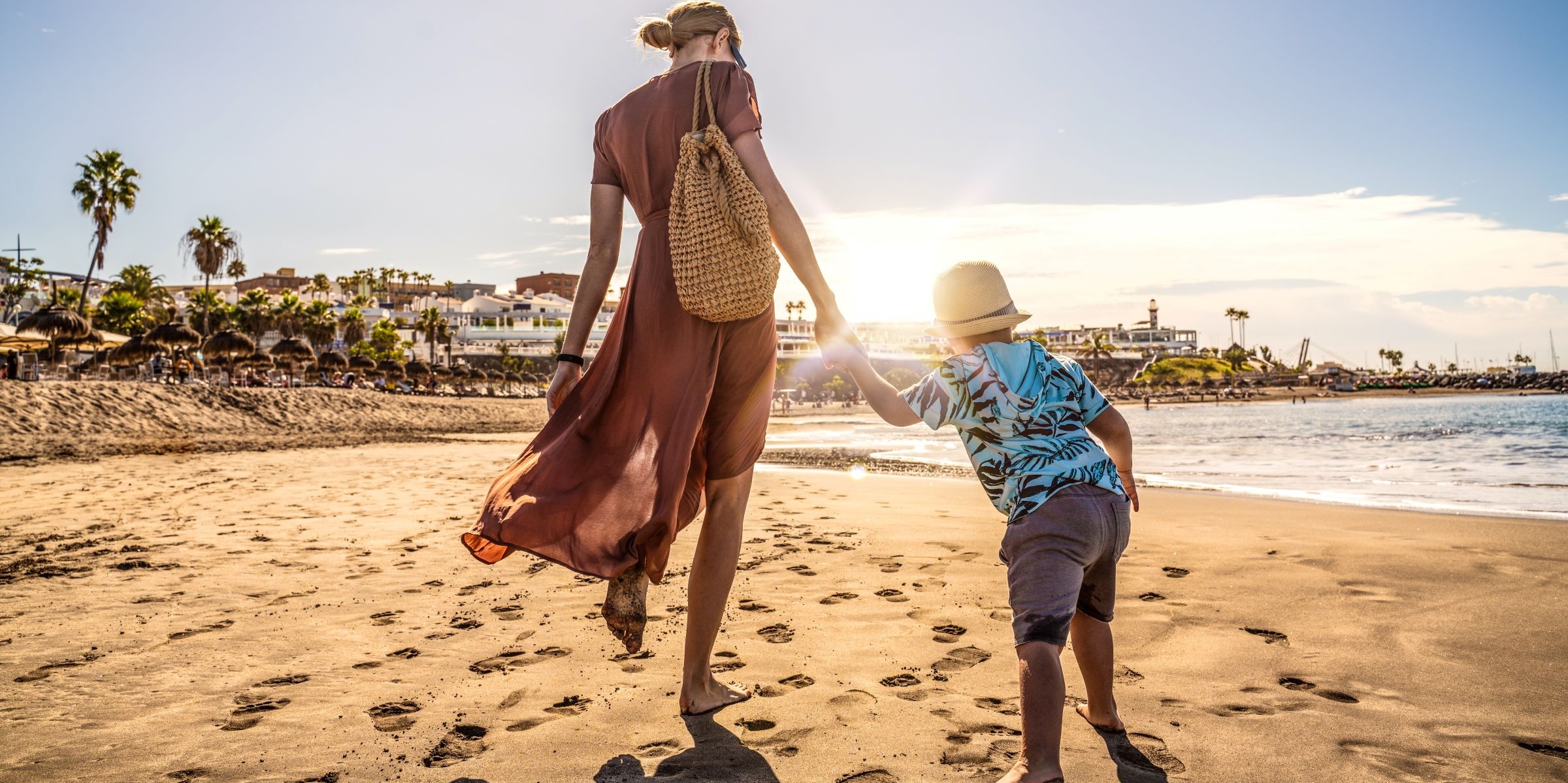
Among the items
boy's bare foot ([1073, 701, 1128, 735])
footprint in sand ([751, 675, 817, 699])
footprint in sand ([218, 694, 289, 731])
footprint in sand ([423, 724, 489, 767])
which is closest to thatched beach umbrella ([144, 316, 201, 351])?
footprint in sand ([218, 694, 289, 731])

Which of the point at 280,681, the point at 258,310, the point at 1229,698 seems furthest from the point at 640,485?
the point at 258,310

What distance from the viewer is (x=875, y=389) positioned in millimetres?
2123

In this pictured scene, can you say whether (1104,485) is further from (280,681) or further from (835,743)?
(280,681)

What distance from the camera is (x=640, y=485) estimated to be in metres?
2.10

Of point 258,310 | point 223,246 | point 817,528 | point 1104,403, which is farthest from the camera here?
point 258,310

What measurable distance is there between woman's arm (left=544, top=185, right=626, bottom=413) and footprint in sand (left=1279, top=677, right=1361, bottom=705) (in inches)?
92.3

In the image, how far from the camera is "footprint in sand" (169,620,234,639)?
3.07 m

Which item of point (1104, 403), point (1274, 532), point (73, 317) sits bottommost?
point (1274, 532)

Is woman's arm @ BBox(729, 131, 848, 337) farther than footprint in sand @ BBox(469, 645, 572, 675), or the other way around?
footprint in sand @ BBox(469, 645, 572, 675)

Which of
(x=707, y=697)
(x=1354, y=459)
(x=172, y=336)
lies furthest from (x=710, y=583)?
(x=172, y=336)

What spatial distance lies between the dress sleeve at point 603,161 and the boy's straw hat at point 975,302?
3.27ft

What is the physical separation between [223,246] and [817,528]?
183ft

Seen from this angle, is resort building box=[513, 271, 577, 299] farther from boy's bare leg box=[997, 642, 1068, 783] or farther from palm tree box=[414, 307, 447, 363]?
boy's bare leg box=[997, 642, 1068, 783]

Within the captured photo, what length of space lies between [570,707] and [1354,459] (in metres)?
17.2
